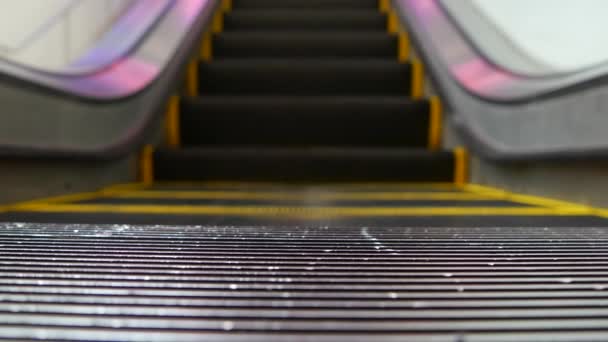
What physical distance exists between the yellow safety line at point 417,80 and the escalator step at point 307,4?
1.40 metres

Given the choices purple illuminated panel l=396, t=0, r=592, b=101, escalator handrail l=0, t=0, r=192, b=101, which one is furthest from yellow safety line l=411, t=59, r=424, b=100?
escalator handrail l=0, t=0, r=192, b=101

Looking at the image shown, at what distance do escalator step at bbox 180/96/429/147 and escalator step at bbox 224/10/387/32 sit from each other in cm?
130

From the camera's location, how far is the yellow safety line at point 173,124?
3102mm

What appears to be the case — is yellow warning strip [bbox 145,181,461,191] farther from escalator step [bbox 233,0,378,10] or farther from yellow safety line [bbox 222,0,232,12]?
escalator step [bbox 233,0,378,10]

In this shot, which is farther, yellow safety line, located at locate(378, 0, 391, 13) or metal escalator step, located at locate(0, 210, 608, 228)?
yellow safety line, located at locate(378, 0, 391, 13)

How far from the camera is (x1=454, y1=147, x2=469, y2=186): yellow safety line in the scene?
2.72 meters

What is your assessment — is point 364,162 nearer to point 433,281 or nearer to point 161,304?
point 433,281

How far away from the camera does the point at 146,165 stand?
2.76 meters

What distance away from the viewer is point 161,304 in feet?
2.55

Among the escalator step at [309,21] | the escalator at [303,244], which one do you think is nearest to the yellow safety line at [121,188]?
the escalator at [303,244]

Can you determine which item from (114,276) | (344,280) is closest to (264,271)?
(344,280)

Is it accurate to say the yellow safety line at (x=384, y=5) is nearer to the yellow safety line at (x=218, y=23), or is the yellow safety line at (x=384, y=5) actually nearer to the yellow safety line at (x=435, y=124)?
the yellow safety line at (x=218, y=23)

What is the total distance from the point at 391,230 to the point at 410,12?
110 inches

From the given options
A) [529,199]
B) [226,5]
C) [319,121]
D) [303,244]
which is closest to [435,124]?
[319,121]
